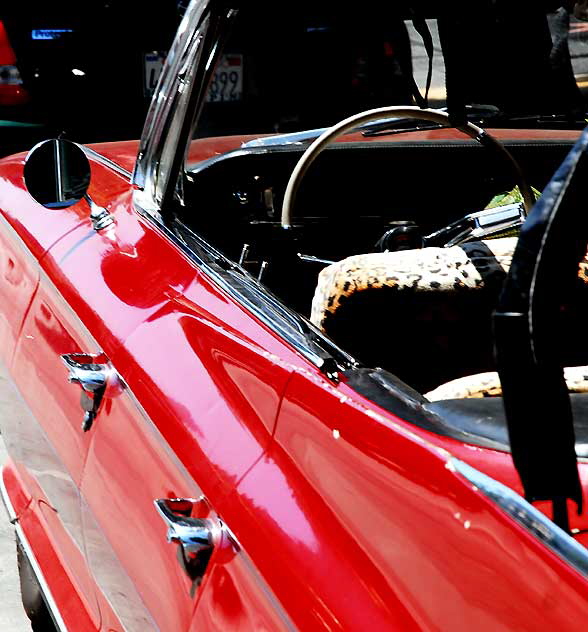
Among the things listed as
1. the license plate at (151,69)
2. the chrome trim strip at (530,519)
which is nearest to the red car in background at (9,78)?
the license plate at (151,69)

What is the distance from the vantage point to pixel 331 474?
1.41 meters

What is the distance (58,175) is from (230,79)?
430 centimetres

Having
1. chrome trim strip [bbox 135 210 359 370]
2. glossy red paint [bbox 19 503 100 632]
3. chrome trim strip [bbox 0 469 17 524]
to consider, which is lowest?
chrome trim strip [bbox 0 469 17 524]

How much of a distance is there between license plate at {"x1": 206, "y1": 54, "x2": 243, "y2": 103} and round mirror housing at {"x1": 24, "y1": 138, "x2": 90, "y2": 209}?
420 centimetres

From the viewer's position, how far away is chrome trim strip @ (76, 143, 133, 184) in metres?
2.90

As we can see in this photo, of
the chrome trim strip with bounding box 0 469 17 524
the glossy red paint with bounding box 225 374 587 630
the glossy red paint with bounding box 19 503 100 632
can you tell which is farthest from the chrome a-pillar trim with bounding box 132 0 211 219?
the glossy red paint with bounding box 225 374 587 630

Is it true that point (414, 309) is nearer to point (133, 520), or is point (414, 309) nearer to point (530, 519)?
point (133, 520)

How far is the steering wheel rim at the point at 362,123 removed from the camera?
292 centimetres

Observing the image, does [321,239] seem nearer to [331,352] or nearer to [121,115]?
[331,352]

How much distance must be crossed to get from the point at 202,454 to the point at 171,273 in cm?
56

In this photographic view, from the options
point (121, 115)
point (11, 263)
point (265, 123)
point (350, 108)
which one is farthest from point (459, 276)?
point (121, 115)

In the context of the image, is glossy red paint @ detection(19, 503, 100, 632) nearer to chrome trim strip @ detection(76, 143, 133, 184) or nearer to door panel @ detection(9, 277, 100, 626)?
door panel @ detection(9, 277, 100, 626)

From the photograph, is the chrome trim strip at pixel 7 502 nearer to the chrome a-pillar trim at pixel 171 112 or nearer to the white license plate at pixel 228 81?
the chrome a-pillar trim at pixel 171 112

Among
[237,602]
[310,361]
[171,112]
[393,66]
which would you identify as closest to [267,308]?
[310,361]
